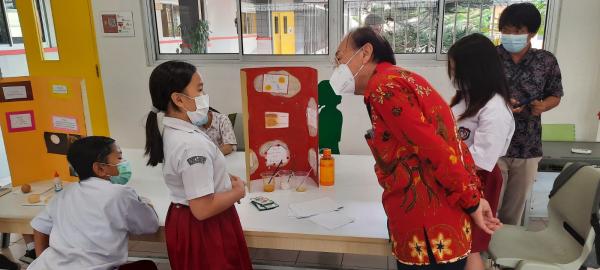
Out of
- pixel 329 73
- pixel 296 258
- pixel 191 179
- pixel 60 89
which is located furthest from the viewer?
pixel 329 73

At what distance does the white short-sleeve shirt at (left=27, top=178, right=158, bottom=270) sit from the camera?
1.50 meters

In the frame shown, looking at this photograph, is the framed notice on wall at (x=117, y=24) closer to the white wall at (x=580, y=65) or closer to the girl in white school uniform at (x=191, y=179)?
the girl in white school uniform at (x=191, y=179)

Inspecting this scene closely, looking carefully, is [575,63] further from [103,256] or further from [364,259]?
[103,256]

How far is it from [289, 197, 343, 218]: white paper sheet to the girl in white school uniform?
0.90 feet

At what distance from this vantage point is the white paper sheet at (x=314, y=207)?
1.71 meters

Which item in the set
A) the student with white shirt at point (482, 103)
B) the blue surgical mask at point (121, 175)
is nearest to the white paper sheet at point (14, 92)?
the blue surgical mask at point (121, 175)

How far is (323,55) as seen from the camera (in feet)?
12.2

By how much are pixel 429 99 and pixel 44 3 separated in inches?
163

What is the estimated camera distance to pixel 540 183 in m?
3.20

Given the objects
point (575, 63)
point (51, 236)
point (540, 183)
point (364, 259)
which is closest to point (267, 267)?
point (364, 259)

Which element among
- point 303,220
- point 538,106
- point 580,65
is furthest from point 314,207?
point 580,65

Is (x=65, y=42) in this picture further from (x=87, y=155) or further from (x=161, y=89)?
(x=161, y=89)

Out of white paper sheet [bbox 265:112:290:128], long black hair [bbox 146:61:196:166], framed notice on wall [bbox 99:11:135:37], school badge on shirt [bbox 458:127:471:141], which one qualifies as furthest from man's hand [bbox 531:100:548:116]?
framed notice on wall [bbox 99:11:135:37]

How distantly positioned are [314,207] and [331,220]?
5.6 inches
